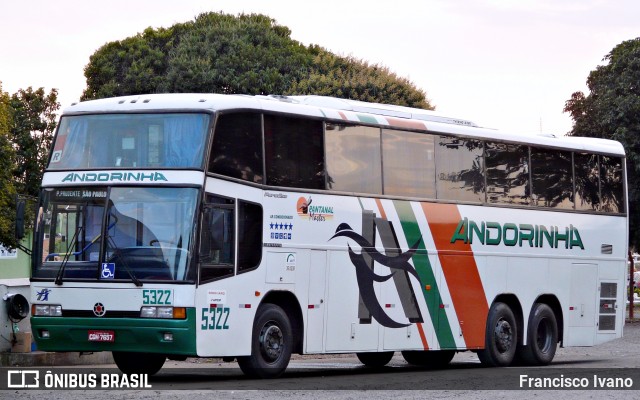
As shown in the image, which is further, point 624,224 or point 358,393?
point 624,224

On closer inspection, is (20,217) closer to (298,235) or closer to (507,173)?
(298,235)

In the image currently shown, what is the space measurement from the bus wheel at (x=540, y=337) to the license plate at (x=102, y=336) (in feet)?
31.8

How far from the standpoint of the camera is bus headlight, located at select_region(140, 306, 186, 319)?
1623 cm

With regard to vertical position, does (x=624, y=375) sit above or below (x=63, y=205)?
below

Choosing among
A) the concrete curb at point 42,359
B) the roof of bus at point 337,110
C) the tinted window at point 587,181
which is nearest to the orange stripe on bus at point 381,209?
the roof of bus at point 337,110

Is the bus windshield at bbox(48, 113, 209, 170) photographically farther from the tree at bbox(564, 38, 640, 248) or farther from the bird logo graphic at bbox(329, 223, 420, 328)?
the tree at bbox(564, 38, 640, 248)

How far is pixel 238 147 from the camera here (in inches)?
683

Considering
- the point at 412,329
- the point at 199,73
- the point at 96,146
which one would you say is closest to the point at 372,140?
the point at 412,329

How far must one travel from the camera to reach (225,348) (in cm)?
1680

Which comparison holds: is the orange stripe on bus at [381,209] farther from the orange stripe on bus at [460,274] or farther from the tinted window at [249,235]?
the tinted window at [249,235]

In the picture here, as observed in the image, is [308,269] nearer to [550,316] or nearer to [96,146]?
[96,146]

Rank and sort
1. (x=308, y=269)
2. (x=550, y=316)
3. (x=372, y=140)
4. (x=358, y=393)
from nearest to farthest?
(x=358, y=393), (x=308, y=269), (x=372, y=140), (x=550, y=316)

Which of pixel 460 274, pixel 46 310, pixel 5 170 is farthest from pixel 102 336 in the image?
pixel 5 170

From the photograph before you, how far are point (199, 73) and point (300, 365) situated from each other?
21.1m
